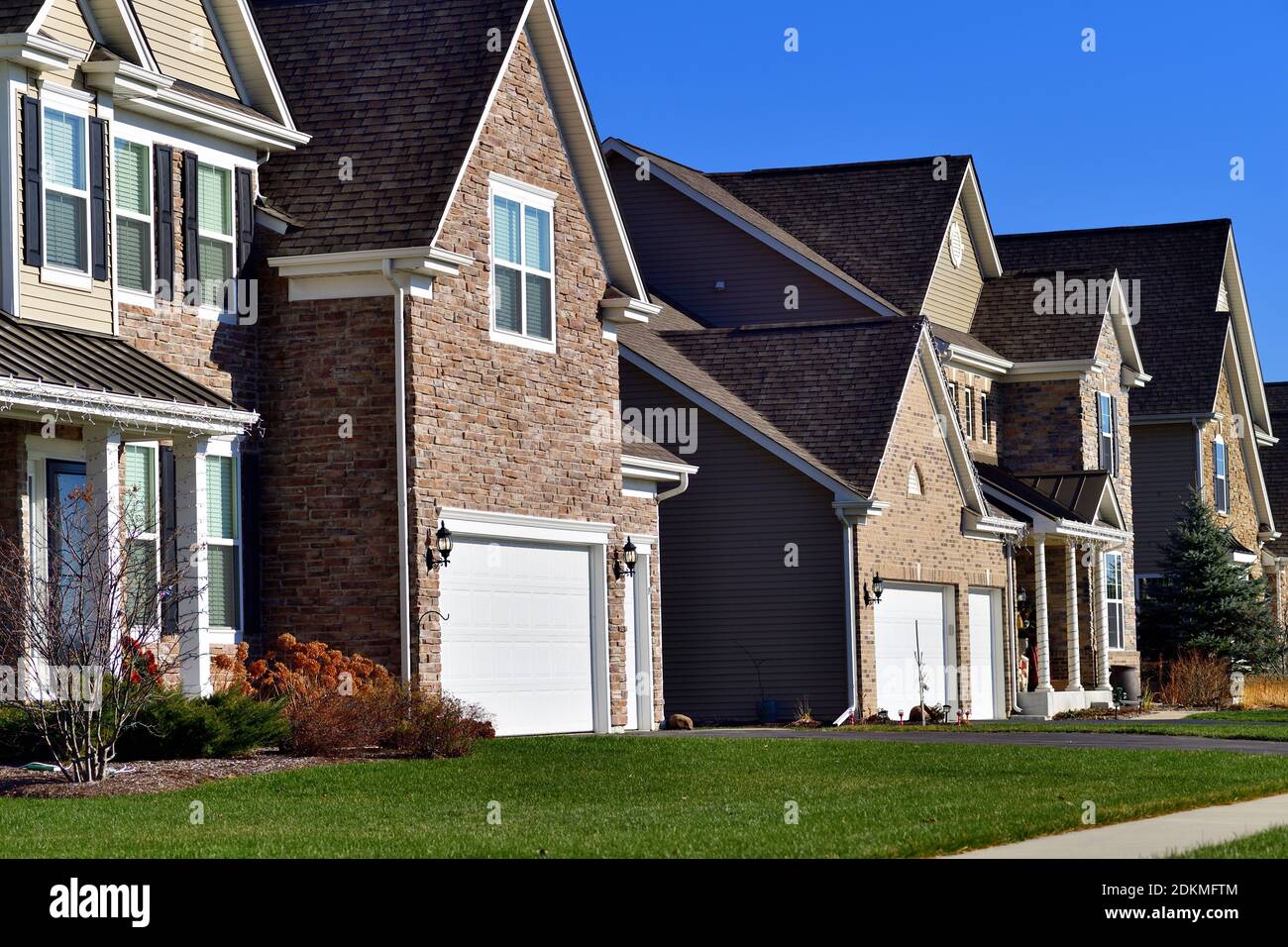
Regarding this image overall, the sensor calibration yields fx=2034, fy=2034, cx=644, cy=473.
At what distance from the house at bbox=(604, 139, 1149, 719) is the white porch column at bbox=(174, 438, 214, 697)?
40.0 ft

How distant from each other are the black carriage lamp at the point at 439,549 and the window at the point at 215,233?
3381mm

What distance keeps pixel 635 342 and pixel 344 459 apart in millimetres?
10632

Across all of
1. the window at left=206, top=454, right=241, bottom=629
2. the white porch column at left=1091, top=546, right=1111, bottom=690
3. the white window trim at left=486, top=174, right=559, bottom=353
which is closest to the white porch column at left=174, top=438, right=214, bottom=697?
the window at left=206, top=454, right=241, bottom=629

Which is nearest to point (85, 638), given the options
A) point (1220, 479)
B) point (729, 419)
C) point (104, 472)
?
point (104, 472)

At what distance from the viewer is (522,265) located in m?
24.7

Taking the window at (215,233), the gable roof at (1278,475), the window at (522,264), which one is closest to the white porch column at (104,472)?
the window at (215,233)

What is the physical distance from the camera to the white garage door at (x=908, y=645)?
3272 centimetres

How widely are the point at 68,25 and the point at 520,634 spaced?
8.87m

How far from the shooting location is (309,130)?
2389 cm

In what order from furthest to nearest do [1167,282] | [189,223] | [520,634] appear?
[1167,282]
[520,634]
[189,223]

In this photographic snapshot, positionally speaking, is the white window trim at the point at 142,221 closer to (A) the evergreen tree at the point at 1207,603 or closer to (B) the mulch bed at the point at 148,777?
(B) the mulch bed at the point at 148,777

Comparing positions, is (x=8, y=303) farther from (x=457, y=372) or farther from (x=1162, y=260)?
(x=1162, y=260)

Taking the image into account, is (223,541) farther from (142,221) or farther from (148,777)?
(148,777)

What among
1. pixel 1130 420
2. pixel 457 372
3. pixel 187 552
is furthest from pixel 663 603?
pixel 1130 420
